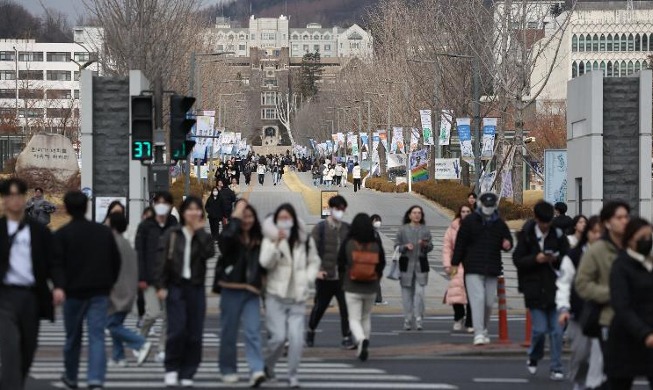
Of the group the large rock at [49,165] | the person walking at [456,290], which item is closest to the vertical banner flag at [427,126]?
the large rock at [49,165]

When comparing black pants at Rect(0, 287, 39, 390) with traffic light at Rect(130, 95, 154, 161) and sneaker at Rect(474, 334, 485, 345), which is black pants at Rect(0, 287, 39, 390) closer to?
sneaker at Rect(474, 334, 485, 345)

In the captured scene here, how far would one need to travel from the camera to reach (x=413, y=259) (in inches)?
848

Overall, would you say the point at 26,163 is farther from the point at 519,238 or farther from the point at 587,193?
Answer: the point at 519,238

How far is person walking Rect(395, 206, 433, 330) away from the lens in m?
21.5

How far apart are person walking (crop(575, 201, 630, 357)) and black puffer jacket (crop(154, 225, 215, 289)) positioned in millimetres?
4378

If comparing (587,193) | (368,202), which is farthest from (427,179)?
(587,193)

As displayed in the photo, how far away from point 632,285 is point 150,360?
25.9ft

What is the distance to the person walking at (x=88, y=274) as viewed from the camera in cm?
1391

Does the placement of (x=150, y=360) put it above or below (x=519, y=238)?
below

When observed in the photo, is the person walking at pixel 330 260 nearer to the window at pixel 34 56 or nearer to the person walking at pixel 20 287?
the person walking at pixel 20 287

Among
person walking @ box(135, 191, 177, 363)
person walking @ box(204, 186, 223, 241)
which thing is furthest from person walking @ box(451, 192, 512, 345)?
person walking @ box(204, 186, 223, 241)

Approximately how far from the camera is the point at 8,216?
41.4 feet

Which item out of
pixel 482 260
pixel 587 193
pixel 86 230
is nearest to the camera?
pixel 86 230

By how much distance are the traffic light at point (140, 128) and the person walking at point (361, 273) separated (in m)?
7.66
